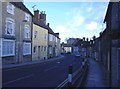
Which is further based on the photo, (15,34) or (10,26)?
(15,34)

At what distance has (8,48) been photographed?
33.2 m

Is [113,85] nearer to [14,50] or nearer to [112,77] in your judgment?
[112,77]

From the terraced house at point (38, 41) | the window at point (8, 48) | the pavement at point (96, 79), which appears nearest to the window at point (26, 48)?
the terraced house at point (38, 41)

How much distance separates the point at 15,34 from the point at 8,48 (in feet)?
11.1

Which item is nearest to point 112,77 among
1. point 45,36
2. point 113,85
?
point 113,85

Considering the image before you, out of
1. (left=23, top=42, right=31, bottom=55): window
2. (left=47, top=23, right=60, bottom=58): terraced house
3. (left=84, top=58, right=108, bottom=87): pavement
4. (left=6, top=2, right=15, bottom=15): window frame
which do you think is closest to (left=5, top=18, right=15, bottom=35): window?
(left=6, top=2, right=15, bottom=15): window frame

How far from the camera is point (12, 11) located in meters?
34.8

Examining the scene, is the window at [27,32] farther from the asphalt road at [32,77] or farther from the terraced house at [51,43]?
the terraced house at [51,43]

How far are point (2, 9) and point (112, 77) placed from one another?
72.6 ft

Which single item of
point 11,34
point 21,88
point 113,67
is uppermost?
point 11,34

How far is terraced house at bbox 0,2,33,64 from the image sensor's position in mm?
31905

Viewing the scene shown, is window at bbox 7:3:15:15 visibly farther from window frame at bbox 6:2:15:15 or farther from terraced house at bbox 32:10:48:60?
terraced house at bbox 32:10:48:60

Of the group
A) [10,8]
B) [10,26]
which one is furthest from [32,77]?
[10,8]

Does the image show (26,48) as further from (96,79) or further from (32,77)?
(96,79)
